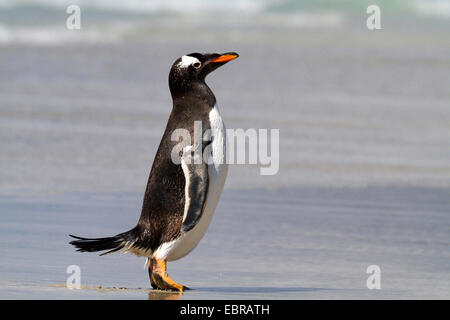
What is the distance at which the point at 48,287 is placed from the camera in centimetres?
446

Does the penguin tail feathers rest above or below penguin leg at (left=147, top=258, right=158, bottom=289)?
above

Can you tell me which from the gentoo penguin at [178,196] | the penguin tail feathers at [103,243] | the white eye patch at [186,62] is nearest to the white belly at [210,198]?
the gentoo penguin at [178,196]

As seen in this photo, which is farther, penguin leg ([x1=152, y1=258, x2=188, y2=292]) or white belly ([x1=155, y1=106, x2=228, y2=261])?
white belly ([x1=155, y1=106, x2=228, y2=261])

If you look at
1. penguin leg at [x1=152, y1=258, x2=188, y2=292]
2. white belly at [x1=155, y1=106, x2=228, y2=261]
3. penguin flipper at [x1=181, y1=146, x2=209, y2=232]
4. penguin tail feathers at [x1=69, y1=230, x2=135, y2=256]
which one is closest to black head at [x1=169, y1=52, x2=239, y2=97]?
white belly at [x1=155, y1=106, x2=228, y2=261]

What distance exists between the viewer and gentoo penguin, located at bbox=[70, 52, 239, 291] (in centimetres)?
461

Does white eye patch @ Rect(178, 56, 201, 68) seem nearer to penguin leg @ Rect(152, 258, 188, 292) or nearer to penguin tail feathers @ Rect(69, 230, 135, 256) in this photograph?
penguin tail feathers @ Rect(69, 230, 135, 256)

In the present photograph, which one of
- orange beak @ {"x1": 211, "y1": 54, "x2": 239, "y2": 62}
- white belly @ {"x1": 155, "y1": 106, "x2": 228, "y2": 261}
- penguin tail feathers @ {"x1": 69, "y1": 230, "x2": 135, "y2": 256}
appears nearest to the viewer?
penguin tail feathers @ {"x1": 69, "y1": 230, "x2": 135, "y2": 256}

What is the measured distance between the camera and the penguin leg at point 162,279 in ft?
14.9

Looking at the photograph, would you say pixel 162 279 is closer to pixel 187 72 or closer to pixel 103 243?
pixel 103 243

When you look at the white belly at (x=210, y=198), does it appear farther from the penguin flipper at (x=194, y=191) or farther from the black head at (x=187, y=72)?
the black head at (x=187, y=72)

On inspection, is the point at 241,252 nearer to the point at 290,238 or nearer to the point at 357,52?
the point at 290,238

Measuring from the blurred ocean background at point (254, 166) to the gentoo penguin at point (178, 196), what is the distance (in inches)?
7.8

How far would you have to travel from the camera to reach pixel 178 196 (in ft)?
15.5
